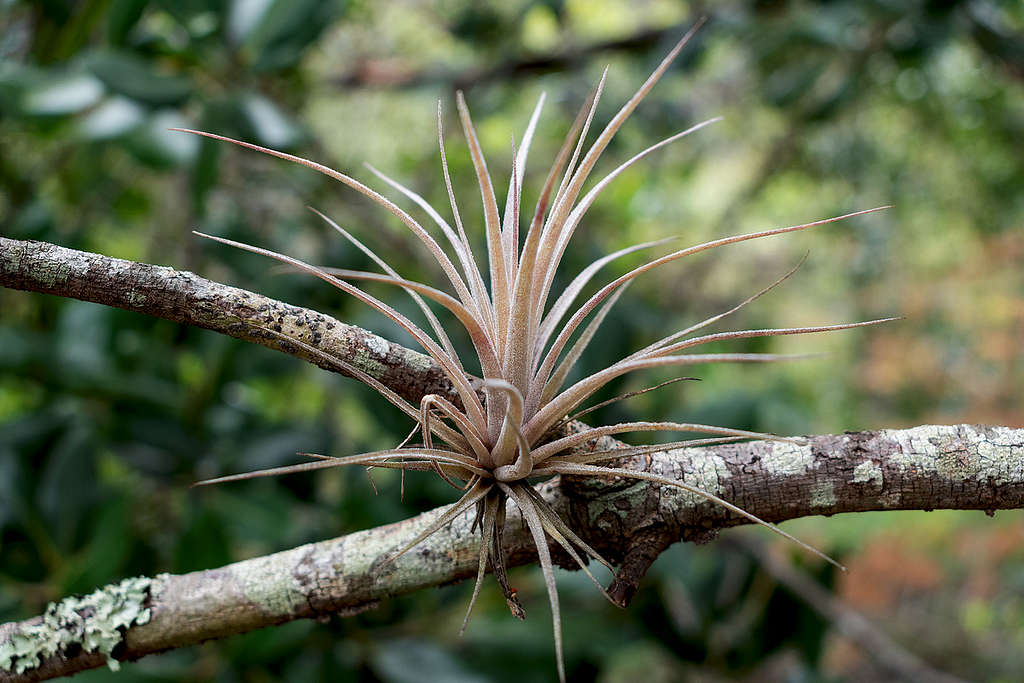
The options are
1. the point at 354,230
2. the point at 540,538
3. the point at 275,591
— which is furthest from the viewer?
the point at 354,230

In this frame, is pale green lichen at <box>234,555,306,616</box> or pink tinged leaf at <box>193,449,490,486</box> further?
pale green lichen at <box>234,555,306,616</box>

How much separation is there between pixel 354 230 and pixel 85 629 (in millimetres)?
1457

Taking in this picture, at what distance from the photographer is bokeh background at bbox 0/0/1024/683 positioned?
142cm

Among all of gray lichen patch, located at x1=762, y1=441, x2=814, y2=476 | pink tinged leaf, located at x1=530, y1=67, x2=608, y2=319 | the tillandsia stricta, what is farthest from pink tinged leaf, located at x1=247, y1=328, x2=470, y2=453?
gray lichen patch, located at x1=762, y1=441, x2=814, y2=476

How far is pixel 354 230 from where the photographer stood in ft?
6.61

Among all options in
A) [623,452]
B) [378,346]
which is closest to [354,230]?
[378,346]

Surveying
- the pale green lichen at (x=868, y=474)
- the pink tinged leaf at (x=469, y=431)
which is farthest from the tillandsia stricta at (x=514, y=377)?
the pale green lichen at (x=868, y=474)

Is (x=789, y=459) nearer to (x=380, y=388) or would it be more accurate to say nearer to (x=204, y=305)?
(x=380, y=388)

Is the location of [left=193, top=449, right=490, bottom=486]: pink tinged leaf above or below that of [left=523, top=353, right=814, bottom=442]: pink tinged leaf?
below

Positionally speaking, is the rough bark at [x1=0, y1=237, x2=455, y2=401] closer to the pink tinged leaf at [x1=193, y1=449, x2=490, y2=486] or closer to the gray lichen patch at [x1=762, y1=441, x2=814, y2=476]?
the pink tinged leaf at [x1=193, y1=449, x2=490, y2=486]

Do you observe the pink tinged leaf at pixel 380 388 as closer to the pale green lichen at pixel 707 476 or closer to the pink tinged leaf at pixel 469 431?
the pink tinged leaf at pixel 469 431

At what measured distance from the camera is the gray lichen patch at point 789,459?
62cm

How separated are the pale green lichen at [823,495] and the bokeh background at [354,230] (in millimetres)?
175

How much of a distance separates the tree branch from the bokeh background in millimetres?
182
